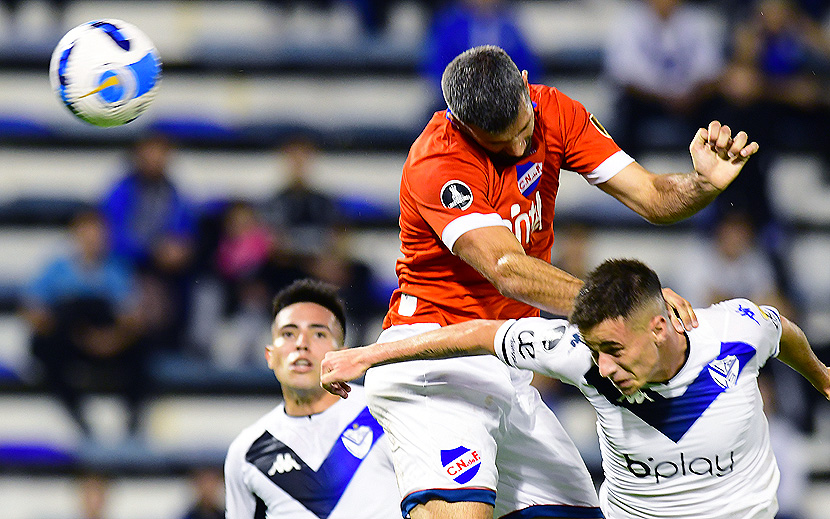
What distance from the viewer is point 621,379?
137 inches

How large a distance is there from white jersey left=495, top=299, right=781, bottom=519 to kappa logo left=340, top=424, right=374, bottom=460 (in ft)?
4.68

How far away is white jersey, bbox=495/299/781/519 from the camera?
364cm

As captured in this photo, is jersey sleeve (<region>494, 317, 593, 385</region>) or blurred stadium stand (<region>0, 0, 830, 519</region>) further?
blurred stadium stand (<region>0, 0, 830, 519</region>)

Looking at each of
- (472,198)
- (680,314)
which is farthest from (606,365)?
(472,198)

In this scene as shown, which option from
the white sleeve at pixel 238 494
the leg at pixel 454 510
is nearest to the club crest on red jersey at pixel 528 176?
the leg at pixel 454 510

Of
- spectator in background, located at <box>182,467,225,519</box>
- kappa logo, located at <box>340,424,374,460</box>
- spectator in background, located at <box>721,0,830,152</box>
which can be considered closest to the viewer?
kappa logo, located at <box>340,424,374,460</box>

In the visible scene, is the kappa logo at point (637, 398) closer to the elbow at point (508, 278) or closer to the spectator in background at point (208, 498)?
the elbow at point (508, 278)

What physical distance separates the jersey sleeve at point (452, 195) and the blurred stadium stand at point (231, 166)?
442cm

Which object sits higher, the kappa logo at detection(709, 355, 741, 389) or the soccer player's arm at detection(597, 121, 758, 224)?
the soccer player's arm at detection(597, 121, 758, 224)

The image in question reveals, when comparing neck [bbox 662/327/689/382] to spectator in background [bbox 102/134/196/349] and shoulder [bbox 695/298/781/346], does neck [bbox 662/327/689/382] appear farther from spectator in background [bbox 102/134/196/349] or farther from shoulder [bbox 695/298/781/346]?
spectator in background [bbox 102/134/196/349]

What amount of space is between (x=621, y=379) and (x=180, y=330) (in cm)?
529

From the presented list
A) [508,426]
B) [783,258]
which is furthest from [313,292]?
[783,258]

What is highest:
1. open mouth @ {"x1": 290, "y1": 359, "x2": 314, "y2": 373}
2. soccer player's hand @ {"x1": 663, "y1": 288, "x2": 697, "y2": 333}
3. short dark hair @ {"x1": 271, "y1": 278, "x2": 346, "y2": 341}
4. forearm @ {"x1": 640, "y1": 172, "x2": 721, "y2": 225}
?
forearm @ {"x1": 640, "y1": 172, "x2": 721, "y2": 225}

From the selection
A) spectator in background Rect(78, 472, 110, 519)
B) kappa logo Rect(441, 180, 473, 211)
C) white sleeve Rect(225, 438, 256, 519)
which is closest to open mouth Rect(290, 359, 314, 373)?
white sleeve Rect(225, 438, 256, 519)
